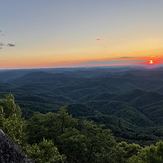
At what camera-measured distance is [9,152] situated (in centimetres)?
1752

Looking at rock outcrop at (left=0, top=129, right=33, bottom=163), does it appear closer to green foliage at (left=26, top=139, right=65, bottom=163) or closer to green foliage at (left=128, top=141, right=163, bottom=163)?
green foliage at (left=26, top=139, right=65, bottom=163)

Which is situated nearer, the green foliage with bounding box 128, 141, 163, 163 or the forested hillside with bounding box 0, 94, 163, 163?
the forested hillside with bounding box 0, 94, 163, 163

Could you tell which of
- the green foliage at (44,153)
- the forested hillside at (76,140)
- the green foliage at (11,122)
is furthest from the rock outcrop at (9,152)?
the forested hillside at (76,140)

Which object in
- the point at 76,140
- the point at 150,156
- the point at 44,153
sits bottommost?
the point at 150,156

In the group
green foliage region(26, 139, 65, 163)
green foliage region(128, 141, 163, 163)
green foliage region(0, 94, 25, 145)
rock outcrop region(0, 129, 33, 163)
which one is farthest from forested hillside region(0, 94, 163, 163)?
rock outcrop region(0, 129, 33, 163)

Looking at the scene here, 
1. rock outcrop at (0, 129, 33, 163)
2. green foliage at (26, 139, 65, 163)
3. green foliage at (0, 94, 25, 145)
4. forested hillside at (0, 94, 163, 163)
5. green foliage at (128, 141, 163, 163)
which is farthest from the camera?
green foliage at (128, 141, 163, 163)

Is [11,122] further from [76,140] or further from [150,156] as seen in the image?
[150,156]

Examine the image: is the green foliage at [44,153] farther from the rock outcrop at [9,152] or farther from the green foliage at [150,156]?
the rock outcrop at [9,152]

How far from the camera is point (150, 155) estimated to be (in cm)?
7831

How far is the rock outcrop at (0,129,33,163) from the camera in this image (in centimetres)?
1692

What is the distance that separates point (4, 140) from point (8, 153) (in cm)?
71

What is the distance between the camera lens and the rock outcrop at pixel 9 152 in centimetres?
1692

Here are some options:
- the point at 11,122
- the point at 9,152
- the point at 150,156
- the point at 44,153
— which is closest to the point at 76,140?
the point at 44,153

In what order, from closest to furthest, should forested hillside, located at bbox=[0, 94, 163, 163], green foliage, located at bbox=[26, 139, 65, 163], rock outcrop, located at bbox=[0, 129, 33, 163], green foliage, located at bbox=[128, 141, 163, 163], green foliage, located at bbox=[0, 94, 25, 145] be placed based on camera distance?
rock outcrop, located at bbox=[0, 129, 33, 163], green foliage, located at bbox=[0, 94, 25, 145], green foliage, located at bbox=[26, 139, 65, 163], forested hillside, located at bbox=[0, 94, 163, 163], green foliage, located at bbox=[128, 141, 163, 163]
